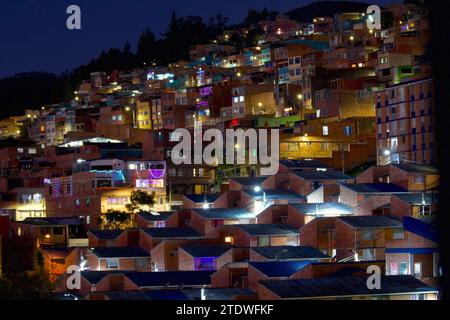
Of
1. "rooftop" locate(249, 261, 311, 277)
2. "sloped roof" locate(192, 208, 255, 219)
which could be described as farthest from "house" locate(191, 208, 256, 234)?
"rooftop" locate(249, 261, 311, 277)

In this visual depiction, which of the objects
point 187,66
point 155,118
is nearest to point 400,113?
point 155,118

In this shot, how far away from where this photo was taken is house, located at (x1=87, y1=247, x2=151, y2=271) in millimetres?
18844

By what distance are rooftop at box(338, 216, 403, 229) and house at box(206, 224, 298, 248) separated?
1504 millimetres

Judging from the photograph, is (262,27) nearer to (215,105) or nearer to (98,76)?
(98,76)

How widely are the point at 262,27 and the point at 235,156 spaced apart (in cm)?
3889

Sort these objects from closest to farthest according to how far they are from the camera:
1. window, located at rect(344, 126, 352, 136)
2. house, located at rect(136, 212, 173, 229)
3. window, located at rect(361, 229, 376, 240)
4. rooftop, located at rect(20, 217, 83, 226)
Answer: window, located at rect(361, 229, 376, 240)
house, located at rect(136, 212, 173, 229)
rooftop, located at rect(20, 217, 83, 226)
window, located at rect(344, 126, 352, 136)

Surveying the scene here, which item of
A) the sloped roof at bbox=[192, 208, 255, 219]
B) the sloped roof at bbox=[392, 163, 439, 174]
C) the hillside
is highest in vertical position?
the hillside

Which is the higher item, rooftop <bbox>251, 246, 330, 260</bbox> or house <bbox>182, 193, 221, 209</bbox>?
house <bbox>182, 193, 221, 209</bbox>

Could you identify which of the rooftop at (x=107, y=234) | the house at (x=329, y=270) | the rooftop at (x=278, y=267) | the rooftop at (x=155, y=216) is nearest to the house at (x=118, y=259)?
the rooftop at (x=107, y=234)

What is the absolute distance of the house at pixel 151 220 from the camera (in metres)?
22.2

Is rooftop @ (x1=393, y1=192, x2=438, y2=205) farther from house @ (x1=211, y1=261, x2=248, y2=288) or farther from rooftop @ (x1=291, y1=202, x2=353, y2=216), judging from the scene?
house @ (x1=211, y1=261, x2=248, y2=288)

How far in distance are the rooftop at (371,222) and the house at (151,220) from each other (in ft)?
20.6

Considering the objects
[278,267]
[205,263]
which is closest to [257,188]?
[205,263]

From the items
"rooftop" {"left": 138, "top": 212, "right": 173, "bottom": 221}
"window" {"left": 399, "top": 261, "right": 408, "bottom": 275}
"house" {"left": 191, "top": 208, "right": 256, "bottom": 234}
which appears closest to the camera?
"window" {"left": 399, "top": 261, "right": 408, "bottom": 275}
